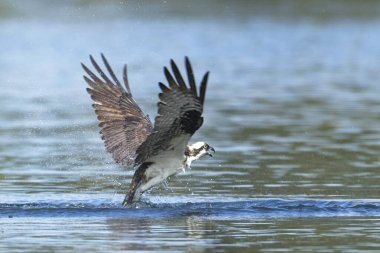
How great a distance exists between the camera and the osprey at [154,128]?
1094cm

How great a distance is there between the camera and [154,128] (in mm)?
11625

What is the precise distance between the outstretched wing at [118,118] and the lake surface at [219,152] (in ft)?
1.97

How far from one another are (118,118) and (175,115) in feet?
6.99

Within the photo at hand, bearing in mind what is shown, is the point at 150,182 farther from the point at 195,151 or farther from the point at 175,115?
the point at 175,115

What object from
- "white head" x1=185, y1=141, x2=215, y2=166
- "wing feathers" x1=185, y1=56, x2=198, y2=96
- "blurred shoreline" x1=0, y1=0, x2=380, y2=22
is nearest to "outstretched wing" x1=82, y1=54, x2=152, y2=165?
"white head" x1=185, y1=141, x2=215, y2=166

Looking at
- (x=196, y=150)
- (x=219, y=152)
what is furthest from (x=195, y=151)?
(x=219, y=152)

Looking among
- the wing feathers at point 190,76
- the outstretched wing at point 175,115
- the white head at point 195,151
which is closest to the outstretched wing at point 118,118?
the outstretched wing at point 175,115

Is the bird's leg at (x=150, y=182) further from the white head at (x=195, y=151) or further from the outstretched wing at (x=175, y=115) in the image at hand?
the white head at (x=195, y=151)

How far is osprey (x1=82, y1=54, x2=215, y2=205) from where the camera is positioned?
10.9m

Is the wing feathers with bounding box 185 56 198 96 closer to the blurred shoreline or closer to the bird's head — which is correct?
the bird's head

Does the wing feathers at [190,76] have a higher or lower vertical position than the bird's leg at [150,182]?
higher

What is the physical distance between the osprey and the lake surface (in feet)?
1.44

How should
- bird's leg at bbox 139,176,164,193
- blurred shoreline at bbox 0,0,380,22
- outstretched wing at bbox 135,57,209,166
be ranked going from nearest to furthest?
outstretched wing at bbox 135,57,209,166
bird's leg at bbox 139,176,164,193
blurred shoreline at bbox 0,0,380,22

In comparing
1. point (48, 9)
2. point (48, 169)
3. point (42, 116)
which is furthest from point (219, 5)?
point (48, 169)
